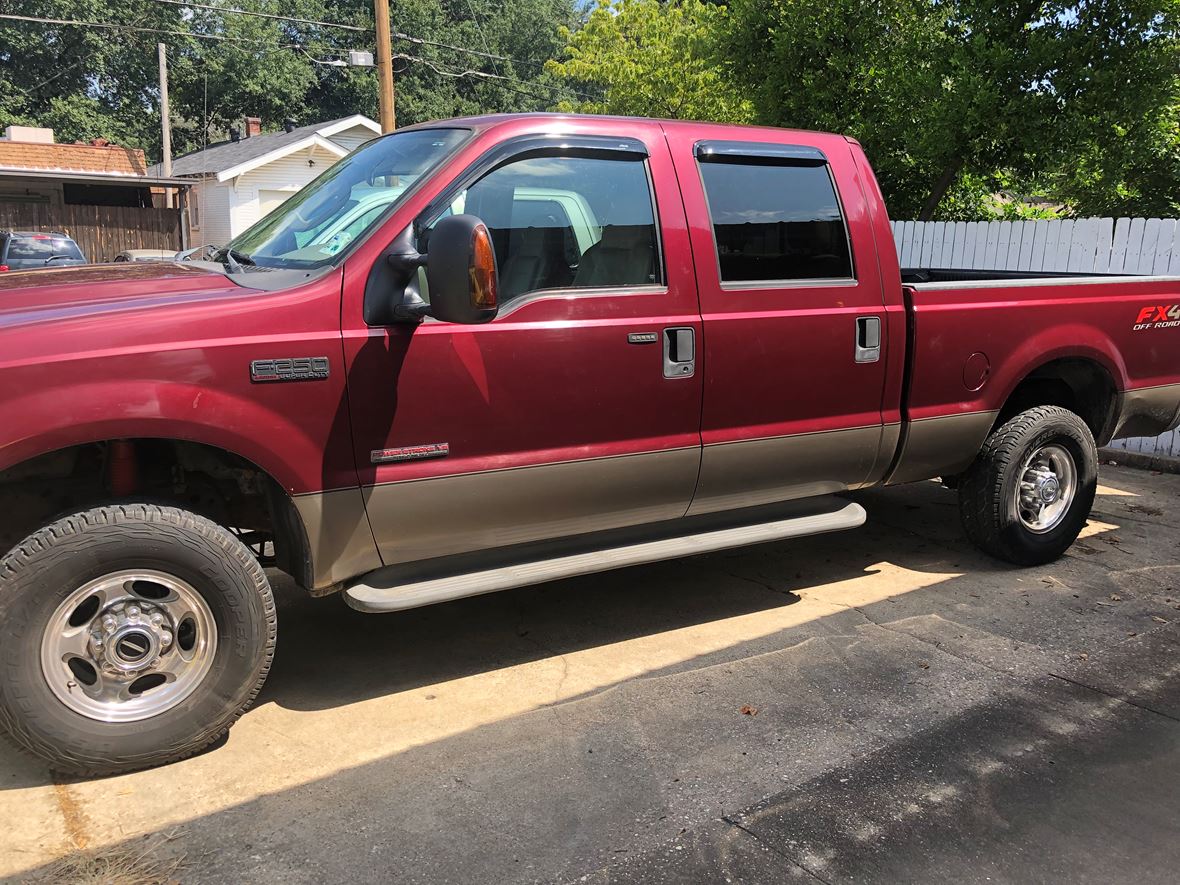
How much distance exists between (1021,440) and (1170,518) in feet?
7.11

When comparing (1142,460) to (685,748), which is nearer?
(685,748)

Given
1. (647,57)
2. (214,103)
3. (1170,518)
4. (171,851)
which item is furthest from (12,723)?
(214,103)

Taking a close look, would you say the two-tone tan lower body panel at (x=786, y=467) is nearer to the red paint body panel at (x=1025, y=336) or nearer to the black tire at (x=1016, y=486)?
the red paint body panel at (x=1025, y=336)

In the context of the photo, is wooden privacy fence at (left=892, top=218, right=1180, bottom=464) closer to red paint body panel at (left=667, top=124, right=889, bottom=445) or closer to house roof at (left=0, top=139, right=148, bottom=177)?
red paint body panel at (left=667, top=124, right=889, bottom=445)

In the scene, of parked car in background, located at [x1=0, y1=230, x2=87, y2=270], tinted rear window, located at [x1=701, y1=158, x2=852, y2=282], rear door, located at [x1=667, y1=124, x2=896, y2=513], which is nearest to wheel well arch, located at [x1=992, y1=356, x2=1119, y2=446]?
rear door, located at [x1=667, y1=124, x2=896, y2=513]

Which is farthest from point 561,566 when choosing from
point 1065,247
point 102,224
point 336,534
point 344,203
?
point 102,224

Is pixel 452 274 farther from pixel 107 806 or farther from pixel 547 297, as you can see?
pixel 107 806

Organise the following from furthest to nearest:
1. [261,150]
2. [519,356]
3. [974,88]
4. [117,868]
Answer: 1. [261,150]
2. [974,88]
3. [519,356]
4. [117,868]

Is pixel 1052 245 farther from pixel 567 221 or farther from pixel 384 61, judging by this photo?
pixel 384 61

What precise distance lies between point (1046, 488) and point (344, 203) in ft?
12.9

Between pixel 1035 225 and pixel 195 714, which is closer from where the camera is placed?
pixel 195 714

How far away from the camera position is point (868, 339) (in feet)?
14.6

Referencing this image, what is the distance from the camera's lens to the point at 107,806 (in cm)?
302

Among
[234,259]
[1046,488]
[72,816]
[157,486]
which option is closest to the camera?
[72,816]
